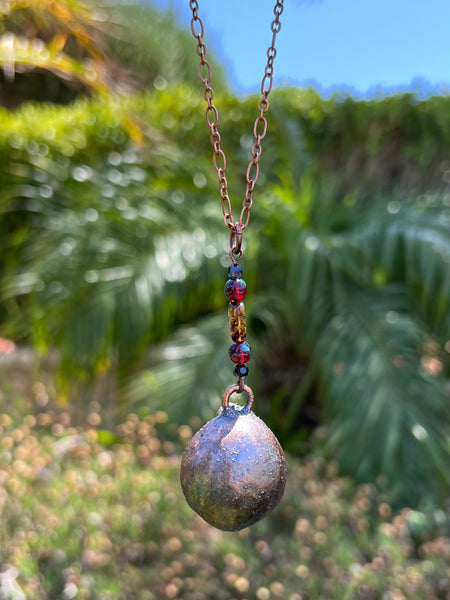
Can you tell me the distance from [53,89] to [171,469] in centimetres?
678

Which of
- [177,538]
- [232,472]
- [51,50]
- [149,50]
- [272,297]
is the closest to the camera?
[232,472]

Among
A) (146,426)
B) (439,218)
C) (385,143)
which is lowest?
(146,426)

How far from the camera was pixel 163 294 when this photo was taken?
320 cm

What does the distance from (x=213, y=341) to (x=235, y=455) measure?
2.19 m

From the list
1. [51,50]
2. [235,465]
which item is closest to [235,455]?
[235,465]

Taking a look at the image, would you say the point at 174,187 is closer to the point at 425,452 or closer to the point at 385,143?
the point at 385,143

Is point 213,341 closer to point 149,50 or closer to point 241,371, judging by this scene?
point 241,371

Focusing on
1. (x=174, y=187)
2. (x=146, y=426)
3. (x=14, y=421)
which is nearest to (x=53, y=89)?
(x=174, y=187)

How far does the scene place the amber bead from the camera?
999mm

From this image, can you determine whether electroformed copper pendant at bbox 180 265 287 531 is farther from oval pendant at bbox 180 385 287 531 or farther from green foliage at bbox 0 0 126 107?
green foliage at bbox 0 0 126 107

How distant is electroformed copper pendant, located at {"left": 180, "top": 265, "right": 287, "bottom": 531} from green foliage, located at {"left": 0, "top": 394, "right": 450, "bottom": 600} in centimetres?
138

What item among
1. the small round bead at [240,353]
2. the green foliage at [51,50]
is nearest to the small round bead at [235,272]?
the small round bead at [240,353]

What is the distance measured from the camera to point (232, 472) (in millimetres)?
968

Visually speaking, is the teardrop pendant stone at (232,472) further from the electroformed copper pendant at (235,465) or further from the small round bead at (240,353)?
the small round bead at (240,353)
